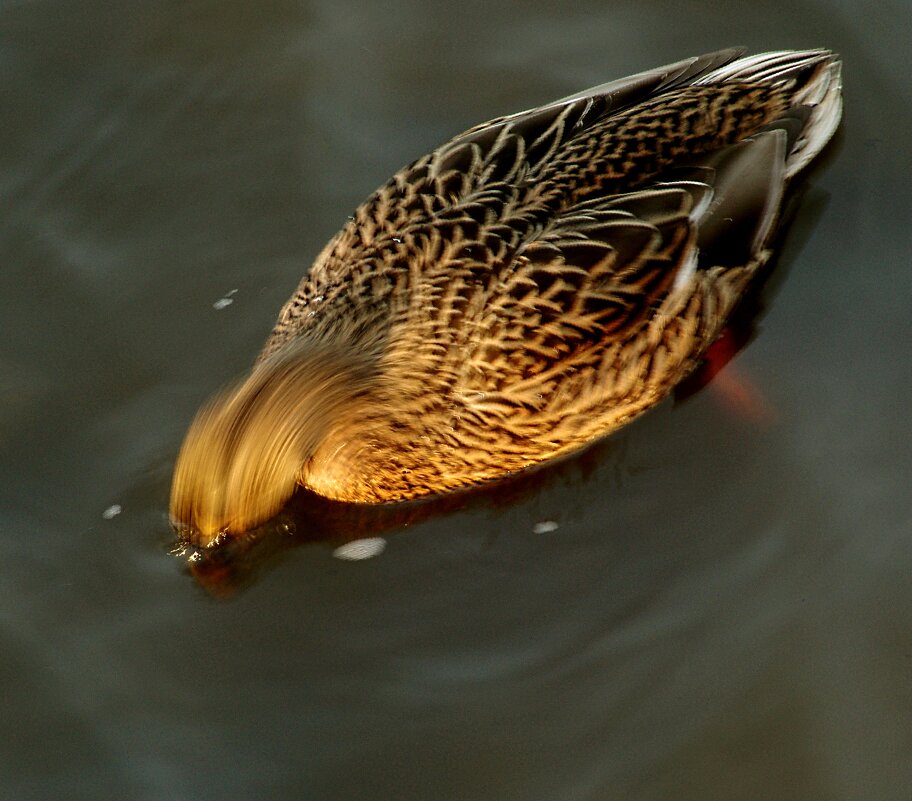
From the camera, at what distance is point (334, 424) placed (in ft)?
19.1

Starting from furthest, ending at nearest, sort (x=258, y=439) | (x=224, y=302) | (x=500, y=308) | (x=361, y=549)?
(x=224, y=302) → (x=361, y=549) → (x=500, y=308) → (x=258, y=439)

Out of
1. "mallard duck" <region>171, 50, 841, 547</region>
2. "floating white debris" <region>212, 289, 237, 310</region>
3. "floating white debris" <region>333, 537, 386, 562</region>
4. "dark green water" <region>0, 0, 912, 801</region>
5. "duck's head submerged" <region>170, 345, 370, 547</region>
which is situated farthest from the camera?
"floating white debris" <region>212, 289, 237, 310</region>

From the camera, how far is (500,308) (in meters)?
5.79

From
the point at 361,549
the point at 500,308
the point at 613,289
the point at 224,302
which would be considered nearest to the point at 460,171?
the point at 500,308

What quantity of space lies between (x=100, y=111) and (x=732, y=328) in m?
3.76

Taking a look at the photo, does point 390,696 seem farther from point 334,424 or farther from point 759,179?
point 759,179

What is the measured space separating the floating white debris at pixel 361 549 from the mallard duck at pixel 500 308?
0.66ft

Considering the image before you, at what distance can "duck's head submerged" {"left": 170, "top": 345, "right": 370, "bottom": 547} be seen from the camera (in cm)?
542

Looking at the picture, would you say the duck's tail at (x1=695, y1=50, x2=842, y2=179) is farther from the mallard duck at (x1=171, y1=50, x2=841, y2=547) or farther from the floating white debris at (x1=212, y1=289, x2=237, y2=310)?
the floating white debris at (x1=212, y1=289, x2=237, y2=310)

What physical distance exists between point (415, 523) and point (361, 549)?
28cm

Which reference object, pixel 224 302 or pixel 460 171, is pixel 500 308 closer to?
pixel 460 171

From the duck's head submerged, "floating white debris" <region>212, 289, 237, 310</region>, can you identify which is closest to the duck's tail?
the duck's head submerged

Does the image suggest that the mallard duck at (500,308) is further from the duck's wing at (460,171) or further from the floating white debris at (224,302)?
the floating white debris at (224,302)

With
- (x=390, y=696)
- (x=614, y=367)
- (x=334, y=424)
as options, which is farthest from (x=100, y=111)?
(x=390, y=696)
